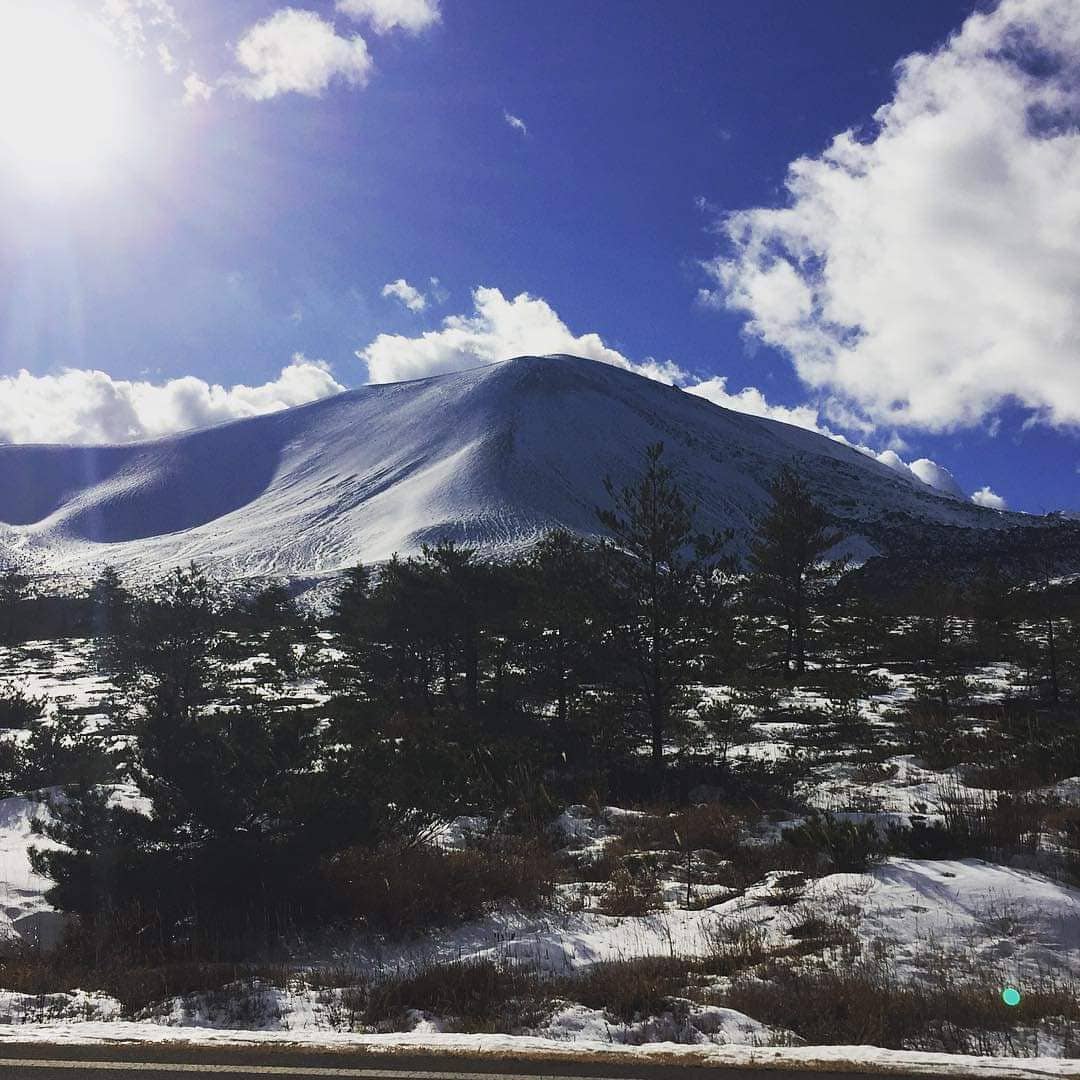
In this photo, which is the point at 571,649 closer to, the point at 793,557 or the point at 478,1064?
the point at 478,1064

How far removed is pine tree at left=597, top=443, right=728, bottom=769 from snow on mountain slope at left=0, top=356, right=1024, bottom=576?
281 feet

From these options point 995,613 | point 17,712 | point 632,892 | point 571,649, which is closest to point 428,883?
point 632,892

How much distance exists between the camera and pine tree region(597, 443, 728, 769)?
1524cm

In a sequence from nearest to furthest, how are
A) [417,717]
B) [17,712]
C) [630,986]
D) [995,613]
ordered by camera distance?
[630,986], [417,717], [17,712], [995,613]

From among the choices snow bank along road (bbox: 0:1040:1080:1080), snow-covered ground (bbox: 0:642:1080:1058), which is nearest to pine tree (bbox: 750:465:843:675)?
snow-covered ground (bbox: 0:642:1080:1058)

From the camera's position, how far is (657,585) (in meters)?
15.7

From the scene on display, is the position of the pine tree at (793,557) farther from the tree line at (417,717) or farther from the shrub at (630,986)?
the shrub at (630,986)

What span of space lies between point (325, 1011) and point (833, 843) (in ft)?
20.1

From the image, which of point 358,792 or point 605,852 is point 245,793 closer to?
point 358,792

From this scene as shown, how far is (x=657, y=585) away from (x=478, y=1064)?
40.2 feet

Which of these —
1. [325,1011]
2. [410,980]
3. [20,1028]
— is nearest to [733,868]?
[410,980]

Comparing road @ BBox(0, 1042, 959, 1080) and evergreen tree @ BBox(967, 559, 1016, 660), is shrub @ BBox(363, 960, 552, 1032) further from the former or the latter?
evergreen tree @ BBox(967, 559, 1016, 660)

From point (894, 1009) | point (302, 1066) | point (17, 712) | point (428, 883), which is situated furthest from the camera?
point (17, 712)

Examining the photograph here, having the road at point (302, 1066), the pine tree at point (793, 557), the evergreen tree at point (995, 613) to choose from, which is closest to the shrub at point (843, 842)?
the road at point (302, 1066)
